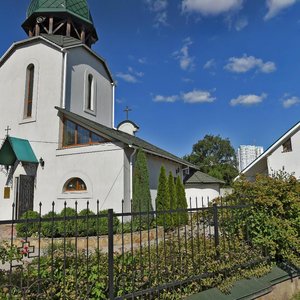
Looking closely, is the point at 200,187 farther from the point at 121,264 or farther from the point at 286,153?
the point at 121,264

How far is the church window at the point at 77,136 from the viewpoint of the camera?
11.9 meters

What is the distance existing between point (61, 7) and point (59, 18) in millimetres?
729

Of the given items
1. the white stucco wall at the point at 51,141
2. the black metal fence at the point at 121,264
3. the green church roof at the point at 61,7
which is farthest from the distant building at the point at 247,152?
the black metal fence at the point at 121,264

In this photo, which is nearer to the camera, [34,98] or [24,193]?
[24,193]

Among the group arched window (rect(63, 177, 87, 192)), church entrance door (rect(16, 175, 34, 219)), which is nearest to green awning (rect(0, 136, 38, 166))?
church entrance door (rect(16, 175, 34, 219))

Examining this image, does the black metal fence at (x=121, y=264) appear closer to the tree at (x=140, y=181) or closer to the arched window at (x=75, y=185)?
the tree at (x=140, y=181)

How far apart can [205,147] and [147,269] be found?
47.4 metres

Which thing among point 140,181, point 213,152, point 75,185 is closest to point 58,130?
point 75,185

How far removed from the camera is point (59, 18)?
645 inches

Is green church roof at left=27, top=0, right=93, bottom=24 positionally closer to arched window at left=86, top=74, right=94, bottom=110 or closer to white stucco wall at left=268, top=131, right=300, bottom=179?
arched window at left=86, top=74, right=94, bottom=110

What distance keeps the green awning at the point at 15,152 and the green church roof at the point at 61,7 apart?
7.96 metres

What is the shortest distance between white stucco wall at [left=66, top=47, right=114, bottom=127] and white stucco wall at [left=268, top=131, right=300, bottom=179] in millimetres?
10833

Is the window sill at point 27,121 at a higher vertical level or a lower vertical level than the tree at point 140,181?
higher

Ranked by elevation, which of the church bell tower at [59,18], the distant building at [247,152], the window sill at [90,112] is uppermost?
the church bell tower at [59,18]
